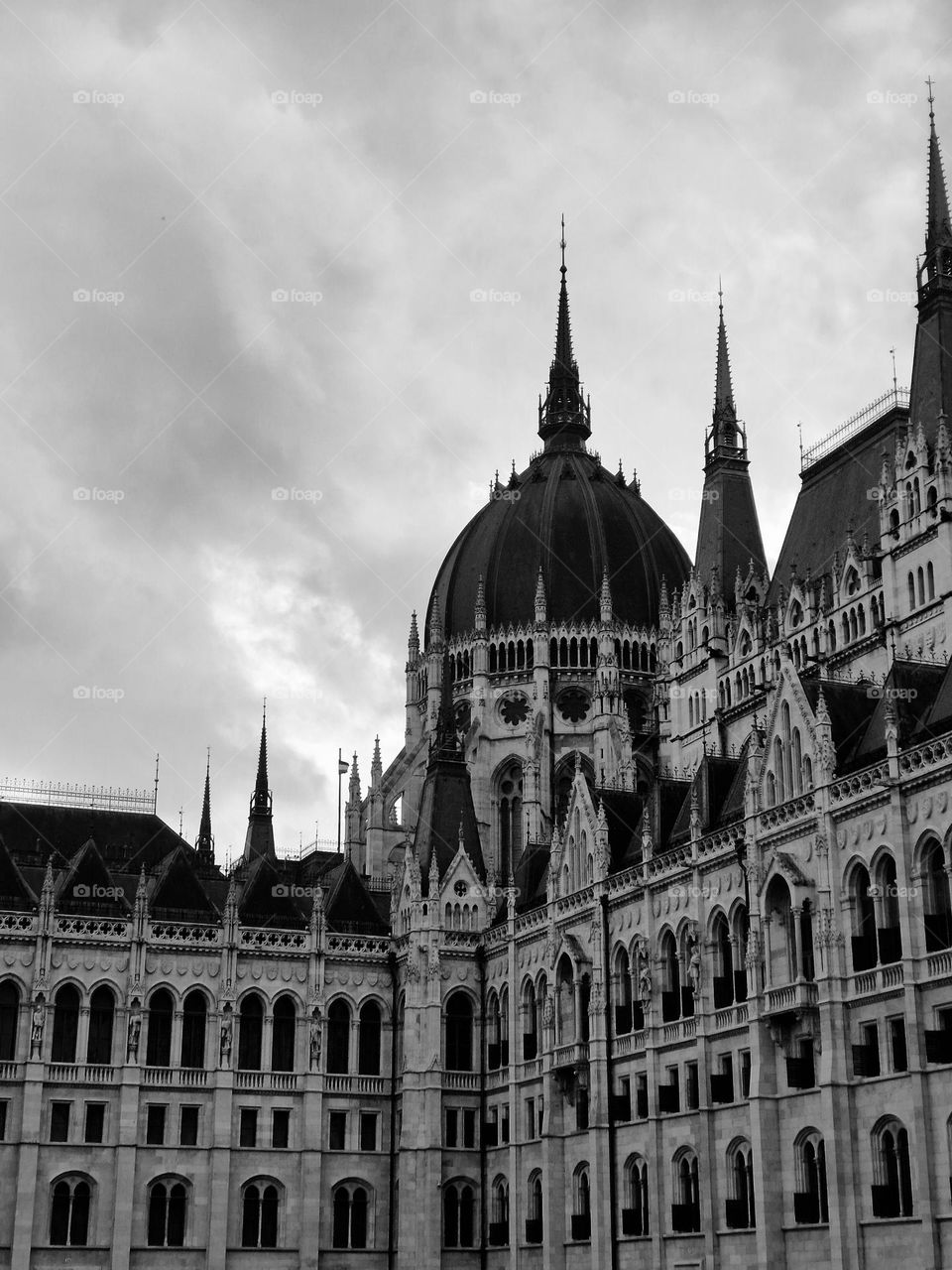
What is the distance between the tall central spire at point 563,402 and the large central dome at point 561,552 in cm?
279

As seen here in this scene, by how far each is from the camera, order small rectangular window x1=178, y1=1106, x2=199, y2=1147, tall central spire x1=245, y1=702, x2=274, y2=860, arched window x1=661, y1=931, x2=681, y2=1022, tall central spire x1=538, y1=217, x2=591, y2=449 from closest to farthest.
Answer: arched window x1=661, y1=931, x2=681, y2=1022 → small rectangular window x1=178, y1=1106, x2=199, y2=1147 → tall central spire x1=245, y1=702, x2=274, y2=860 → tall central spire x1=538, y1=217, x2=591, y2=449

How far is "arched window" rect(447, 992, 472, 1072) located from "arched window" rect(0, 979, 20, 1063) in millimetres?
18472

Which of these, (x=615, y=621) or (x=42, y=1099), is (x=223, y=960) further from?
(x=615, y=621)

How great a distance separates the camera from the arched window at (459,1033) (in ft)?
245

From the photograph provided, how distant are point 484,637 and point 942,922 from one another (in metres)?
55.7

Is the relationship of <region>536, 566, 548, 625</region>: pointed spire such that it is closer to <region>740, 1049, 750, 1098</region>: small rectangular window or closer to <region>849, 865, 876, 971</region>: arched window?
<region>740, 1049, 750, 1098</region>: small rectangular window

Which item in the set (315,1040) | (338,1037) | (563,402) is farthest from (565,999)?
(563,402)

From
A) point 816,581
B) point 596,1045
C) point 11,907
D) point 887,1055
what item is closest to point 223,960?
point 11,907

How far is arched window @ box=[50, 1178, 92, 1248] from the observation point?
224 feet

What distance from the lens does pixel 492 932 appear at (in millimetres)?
75250

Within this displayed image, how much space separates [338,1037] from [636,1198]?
1950cm

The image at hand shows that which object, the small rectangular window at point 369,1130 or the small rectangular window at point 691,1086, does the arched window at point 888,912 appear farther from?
the small rectangular window at point 369,1130

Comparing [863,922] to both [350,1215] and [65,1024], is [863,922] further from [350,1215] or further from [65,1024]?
[65,1024]

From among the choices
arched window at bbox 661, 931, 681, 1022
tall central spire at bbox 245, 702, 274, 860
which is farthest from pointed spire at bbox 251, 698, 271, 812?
arched window at bbox 661, 931, 681, 1022
